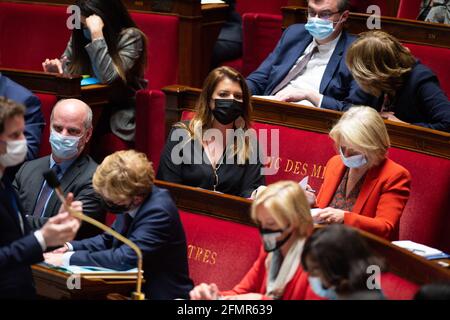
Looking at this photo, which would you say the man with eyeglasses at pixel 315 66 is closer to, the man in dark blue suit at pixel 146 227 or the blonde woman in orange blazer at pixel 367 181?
the blonde woman in orange blazer at pixel 367 181

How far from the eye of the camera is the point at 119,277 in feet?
3.12

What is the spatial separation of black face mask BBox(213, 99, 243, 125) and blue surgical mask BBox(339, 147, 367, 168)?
181mm

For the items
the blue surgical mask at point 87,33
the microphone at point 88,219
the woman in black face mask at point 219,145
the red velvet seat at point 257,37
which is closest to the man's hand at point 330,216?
the woman in black face mask at point 219,145

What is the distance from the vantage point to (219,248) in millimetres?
1078

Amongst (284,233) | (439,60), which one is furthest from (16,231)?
(439,60)

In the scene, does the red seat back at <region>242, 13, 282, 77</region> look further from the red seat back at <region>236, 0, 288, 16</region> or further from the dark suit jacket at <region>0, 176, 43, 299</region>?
the dark suit jacket at <region>0, 176, 43, 299</region>

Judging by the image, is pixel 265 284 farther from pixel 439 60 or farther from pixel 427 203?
pixel 439 60

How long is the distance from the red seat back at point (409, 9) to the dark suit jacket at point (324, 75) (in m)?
0.36

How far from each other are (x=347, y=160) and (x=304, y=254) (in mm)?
368

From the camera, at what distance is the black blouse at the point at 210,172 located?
49.4 inches

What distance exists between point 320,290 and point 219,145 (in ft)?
1.66

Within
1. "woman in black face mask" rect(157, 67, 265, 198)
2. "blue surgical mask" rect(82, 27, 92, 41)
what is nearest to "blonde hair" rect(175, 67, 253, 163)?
"woman in black face mask" rect(157, 67, 265, 198)

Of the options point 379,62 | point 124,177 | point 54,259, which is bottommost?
point 54,259
